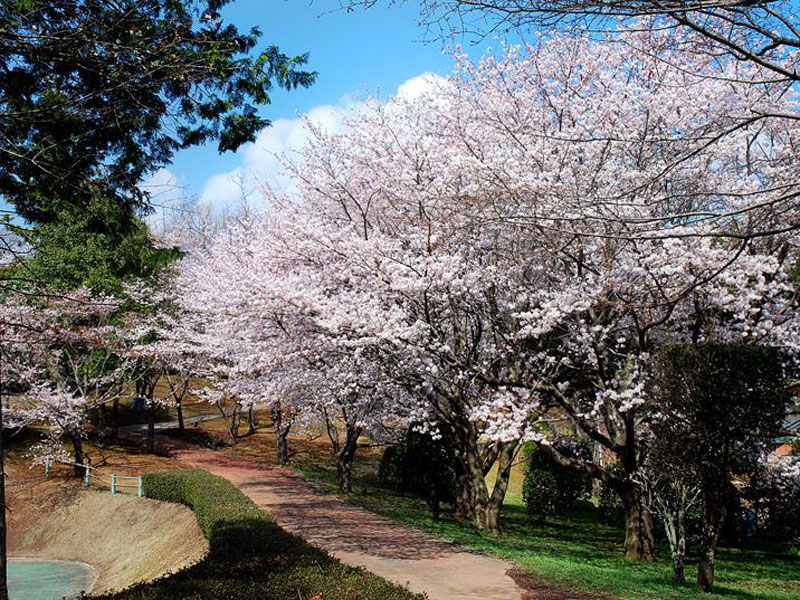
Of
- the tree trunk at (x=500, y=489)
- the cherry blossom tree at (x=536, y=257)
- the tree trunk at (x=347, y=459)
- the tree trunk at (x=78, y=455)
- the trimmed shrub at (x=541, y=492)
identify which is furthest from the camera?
the tree trunk at (x=78, y=455)

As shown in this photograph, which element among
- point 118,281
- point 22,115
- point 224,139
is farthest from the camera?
point 118,281

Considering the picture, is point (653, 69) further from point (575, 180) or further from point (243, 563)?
point (243, 563)

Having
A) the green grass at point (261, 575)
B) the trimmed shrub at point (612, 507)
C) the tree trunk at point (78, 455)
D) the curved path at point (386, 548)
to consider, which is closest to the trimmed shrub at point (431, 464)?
the curved path at point (386, 548)

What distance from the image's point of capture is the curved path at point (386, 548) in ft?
27.2

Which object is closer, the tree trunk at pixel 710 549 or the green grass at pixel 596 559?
the green grass at pixel 596 559

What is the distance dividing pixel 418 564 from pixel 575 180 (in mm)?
6548

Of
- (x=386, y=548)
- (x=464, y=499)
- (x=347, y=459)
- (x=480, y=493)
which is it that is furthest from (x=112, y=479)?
(x=386, y=548)

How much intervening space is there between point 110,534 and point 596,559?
13008 mm

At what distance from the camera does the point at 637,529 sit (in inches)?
476

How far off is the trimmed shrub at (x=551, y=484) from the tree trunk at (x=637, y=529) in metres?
4.31

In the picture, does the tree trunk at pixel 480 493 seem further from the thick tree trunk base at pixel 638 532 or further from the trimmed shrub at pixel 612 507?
the trimmed shrub at pixel 612 507

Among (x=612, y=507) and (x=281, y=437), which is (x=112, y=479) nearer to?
(x=281, y=437)

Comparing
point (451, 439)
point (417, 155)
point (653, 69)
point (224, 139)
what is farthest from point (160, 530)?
point (653, 69)

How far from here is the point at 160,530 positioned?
16375 mm
